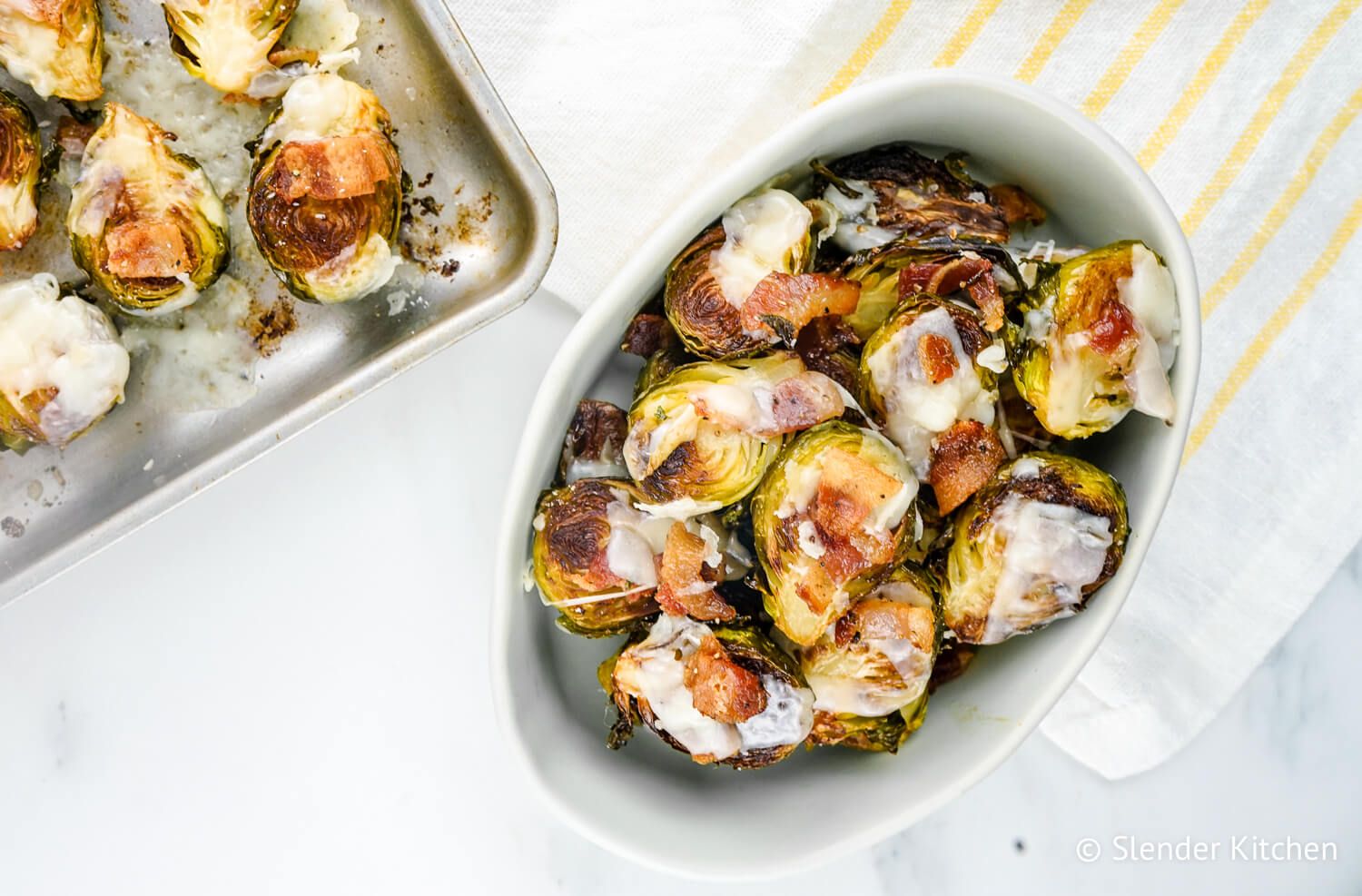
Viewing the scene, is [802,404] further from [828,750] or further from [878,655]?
[828,750]

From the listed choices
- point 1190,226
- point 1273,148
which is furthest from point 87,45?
point 1273,148

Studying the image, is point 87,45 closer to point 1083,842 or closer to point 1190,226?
point 1190,226

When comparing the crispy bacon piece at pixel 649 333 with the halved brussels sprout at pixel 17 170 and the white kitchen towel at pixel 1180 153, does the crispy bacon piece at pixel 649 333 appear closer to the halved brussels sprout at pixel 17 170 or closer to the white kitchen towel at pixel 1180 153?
the white kitchen towel at pixel 1180 153

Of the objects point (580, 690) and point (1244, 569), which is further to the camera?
point (1244, 569)

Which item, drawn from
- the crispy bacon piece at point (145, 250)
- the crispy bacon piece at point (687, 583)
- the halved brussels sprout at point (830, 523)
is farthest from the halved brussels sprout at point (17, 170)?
the halved brussels sprout at point (830, 523)

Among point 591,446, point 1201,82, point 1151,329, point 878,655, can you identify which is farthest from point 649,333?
point 1201,82

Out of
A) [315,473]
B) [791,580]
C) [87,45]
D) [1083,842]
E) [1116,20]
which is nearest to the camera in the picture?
[791,580]
